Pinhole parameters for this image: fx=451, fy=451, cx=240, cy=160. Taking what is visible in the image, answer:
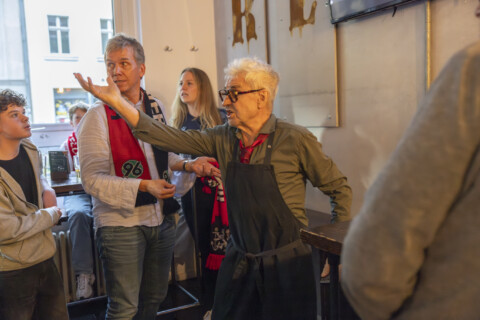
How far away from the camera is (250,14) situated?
356cm

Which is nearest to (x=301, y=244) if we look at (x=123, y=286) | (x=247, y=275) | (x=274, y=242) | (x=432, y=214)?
(x=274, y=242)

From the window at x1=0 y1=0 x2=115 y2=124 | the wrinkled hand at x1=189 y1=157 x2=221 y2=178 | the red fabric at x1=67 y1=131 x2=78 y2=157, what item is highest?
the window at x1=0 y1=0 x2=115 y2=124

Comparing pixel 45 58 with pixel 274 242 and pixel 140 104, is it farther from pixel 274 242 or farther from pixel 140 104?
pixel 274 242

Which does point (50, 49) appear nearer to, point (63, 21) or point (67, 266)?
point (63, 21)

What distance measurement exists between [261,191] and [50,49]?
2840mm

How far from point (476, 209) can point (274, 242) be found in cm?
119

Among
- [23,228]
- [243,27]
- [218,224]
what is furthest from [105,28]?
[23,228]

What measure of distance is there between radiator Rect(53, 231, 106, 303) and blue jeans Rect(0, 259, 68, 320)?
4.12ft

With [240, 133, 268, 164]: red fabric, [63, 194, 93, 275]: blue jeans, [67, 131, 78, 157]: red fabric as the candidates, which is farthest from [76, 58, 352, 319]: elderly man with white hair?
[67, 131, 78, 157]: red fabric

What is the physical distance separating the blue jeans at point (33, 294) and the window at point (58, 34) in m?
2.30

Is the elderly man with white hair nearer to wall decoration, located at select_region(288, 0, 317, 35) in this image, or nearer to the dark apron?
the dark apron

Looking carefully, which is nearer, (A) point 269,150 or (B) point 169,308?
(A) point 269,150

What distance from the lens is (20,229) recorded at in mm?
1957

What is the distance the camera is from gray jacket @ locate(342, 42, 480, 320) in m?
0.63
